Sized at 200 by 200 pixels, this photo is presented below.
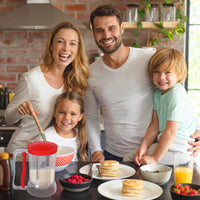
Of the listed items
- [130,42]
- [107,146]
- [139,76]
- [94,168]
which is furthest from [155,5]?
[94,168]

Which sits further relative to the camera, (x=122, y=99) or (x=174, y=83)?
(x=122, y=99)

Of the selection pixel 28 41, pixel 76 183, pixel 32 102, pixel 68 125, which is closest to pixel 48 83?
pixel 32 102

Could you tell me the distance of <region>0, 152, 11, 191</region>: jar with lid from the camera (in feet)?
4.27

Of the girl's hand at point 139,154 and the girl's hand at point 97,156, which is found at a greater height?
the girl's hand at point 139,154

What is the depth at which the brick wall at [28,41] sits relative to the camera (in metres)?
3.57

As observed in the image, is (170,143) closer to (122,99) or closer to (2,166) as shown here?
(122,99)

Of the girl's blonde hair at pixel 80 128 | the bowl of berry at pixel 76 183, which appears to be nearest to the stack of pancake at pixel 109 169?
the bowl of berry at pixel 76 183

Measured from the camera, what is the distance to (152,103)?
77.5 inches

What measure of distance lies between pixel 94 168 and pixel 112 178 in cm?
16

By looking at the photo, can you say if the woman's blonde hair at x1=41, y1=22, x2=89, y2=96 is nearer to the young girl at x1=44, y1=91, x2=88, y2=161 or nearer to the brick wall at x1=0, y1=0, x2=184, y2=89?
the young girl at x1=44, y1=91, x2=88, y2=161

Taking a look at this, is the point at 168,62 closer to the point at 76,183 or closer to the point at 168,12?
the point at 76,183

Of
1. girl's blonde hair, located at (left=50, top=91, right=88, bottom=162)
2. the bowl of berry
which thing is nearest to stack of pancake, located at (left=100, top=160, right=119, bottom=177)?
the bowl of berry

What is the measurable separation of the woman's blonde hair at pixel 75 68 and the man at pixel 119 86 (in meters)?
0.09

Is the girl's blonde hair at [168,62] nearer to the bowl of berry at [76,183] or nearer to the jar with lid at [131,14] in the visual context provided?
the bowl of berry at [76,183]
